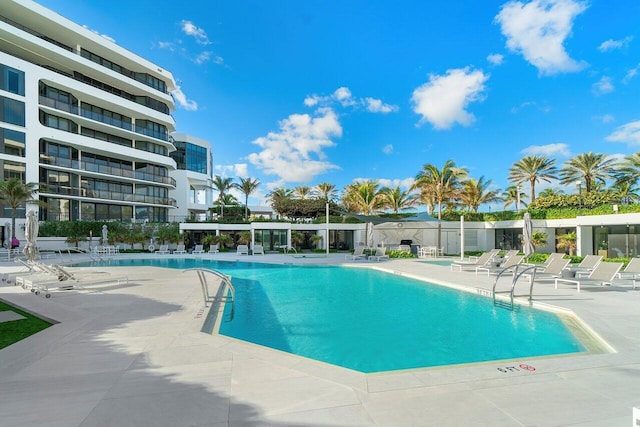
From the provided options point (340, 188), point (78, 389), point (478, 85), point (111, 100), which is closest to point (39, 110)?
point (111, 100)

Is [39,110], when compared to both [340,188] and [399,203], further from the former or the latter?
[399,203]

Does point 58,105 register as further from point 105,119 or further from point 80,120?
point 105,119

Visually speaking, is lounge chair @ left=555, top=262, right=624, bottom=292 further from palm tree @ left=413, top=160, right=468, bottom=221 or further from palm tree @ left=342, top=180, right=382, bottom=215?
palm tree @ left=342, top=180, right=382, bottom=215

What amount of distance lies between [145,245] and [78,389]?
2981 centimetres

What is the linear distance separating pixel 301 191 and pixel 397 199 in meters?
16.4

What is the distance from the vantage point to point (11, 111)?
26.0 m

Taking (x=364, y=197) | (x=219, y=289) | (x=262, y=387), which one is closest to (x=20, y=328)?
(x=219, y=289)

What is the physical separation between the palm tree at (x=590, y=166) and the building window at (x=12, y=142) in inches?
1917

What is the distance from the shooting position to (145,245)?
3005 centimetres

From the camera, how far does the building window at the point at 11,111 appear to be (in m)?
25.5

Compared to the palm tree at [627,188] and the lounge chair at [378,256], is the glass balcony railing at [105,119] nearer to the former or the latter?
the lounge chair at [378,256]

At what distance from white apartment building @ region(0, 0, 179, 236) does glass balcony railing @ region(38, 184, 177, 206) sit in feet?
0.26

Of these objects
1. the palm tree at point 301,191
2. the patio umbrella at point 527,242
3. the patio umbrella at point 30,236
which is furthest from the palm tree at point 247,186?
the patio umbrella at point 527,242

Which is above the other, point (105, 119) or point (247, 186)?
point (105, 119)
